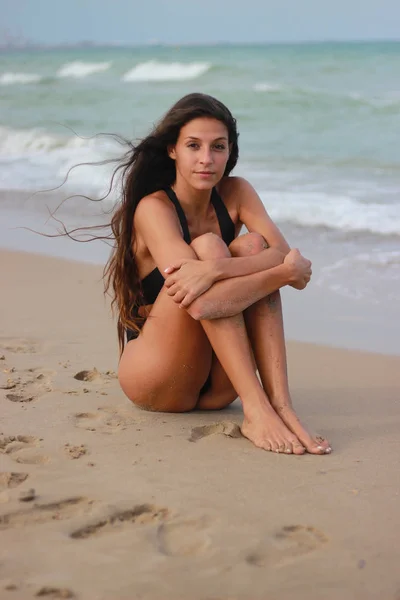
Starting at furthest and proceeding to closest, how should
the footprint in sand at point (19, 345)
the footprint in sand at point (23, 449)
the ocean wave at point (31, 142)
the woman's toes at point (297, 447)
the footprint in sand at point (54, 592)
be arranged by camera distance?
the ocean wave at point (31, 142) → the footprint in sand at point (19, 345) → the woman's toes at point (297, 447) → the footprint in sand at point (23, 449) → the footprint in sand at point (54, 592)

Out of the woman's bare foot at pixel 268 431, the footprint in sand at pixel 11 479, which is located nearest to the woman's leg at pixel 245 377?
the woman's bare foot at pixel 268 431

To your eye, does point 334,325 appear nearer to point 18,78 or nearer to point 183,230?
point 183,230

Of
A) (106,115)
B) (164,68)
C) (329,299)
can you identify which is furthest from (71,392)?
(164,68)

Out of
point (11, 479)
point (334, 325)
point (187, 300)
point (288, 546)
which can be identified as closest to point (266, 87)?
point (334, 325)

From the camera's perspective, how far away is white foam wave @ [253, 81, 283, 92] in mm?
19736

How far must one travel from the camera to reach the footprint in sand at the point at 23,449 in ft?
10.2

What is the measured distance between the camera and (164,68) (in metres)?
27.4

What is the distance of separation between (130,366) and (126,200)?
71 centimetres

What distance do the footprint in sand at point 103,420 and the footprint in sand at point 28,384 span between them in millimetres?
310

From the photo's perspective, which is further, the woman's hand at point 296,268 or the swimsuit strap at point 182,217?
the swimsuit strap at point 182,217

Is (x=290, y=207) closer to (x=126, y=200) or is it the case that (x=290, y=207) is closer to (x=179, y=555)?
(x=126, y=200)

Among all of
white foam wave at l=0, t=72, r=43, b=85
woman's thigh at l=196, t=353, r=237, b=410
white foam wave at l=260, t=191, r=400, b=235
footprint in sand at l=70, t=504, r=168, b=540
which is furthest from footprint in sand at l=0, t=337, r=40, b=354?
white foam wave at l=0, t=72, r=43, b=85

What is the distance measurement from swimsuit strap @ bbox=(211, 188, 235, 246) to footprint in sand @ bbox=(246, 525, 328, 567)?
152cm

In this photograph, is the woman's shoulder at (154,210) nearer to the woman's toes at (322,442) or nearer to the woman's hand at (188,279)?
the woman's hand at (188,279)
